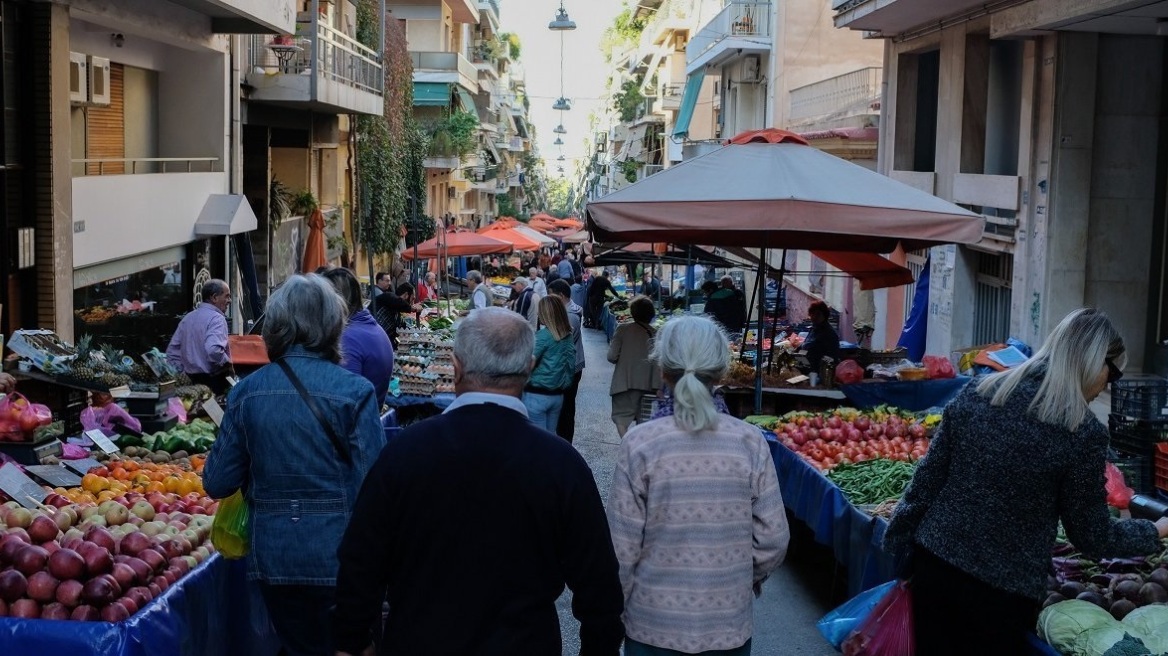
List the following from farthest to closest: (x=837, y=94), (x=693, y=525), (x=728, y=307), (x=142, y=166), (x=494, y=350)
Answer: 1. (x=837, y=94)
2. (x=728, y=307)
3. (x=142, y=166)
4. (x=693, y=525)
5. (x=494, y=350)

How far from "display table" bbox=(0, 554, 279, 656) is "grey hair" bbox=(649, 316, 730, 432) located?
2.15m

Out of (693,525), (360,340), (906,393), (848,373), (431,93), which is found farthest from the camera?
(431,93)

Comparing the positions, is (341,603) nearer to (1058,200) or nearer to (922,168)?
(1058,200)

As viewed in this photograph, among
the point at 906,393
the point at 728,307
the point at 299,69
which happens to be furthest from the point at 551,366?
the point at 728,307

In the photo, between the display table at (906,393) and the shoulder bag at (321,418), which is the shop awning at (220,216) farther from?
the shoulder bag at (321,418)

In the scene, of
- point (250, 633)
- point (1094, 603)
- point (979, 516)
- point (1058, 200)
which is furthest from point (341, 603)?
point (1058, 200)

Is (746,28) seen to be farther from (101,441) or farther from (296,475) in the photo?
(296,475)

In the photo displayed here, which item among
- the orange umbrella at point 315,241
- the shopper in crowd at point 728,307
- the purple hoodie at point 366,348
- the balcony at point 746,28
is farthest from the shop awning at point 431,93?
the purple hoodie at point 366,348

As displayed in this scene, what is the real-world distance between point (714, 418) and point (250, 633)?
8.97ft

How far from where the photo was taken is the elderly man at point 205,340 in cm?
1046

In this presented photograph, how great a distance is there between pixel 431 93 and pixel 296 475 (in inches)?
1644

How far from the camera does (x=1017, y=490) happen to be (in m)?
4.13

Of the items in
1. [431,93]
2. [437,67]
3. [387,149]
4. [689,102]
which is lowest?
[387,149]

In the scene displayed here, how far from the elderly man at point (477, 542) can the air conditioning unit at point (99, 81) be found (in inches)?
461
